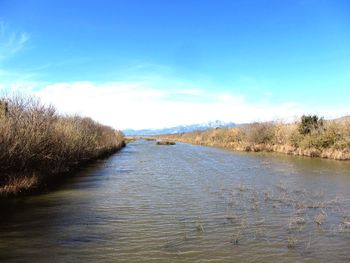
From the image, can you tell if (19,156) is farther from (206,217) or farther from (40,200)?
(206,217)

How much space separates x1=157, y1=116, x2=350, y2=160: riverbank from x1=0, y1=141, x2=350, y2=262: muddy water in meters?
18.4

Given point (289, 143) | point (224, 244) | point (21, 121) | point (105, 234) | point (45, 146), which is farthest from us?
point (289, 143)

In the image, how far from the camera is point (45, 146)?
19125 mm

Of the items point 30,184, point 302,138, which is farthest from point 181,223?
point 302,138

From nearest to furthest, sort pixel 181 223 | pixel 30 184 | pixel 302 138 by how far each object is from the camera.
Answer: pixel 181 223, pixel 30 184, pixel 302 138

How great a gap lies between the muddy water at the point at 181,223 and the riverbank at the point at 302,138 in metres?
18.4

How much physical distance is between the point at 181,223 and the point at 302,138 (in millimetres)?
35618

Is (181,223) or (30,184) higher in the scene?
(30,184)

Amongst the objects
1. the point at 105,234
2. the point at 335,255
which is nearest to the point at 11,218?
the point at 105,234

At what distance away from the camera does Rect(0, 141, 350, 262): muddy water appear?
8.61 metres

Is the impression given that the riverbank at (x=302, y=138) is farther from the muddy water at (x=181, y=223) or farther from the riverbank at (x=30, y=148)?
Result: the riverbank at (x=30, y=148)

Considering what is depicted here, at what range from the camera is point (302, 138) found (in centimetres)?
4359

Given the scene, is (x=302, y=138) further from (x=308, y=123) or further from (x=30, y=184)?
(x=30, y=184)

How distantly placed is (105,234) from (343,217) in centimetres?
792
